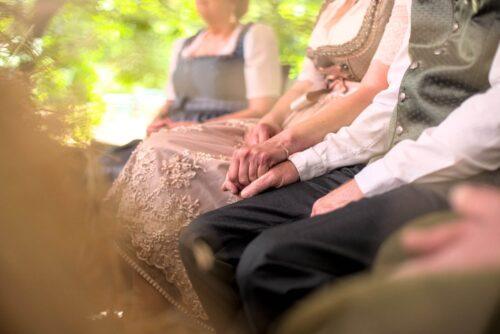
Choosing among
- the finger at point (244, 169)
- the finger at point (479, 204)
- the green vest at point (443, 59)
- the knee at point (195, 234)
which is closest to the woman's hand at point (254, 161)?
the finger at point (244, 169)

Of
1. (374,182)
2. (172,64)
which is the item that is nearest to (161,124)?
(172,64)

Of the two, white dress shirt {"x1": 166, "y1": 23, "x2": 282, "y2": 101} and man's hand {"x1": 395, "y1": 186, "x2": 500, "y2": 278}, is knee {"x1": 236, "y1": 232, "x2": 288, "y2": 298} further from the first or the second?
white dress shirt {"x1": 166, "y1": 23, "x2": 282, "y2": 101}

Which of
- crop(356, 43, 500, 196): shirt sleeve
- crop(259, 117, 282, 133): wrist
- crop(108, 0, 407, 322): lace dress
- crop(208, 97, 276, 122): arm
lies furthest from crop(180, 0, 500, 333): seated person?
crop(208, 97, 276, 122): arm

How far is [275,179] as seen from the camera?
0.93m

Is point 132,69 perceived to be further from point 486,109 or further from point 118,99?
point 486,109

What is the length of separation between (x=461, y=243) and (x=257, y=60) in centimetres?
105

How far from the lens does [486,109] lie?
654 mm

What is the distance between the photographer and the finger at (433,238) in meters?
0.37

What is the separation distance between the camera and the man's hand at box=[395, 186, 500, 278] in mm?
362

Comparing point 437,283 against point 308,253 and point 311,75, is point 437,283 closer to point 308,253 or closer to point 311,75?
point 308,253

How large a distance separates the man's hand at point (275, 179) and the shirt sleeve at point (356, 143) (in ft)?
0.04

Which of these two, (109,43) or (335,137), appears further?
(335,137)

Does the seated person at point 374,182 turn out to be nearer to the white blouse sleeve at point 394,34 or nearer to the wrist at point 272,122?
the white blouse sleeve at point 394,34

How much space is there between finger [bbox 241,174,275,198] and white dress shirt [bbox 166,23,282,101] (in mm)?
481
